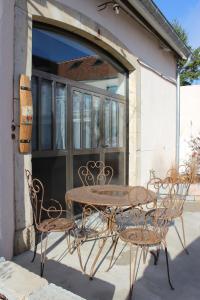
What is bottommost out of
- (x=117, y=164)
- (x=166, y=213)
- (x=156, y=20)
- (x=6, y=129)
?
(x=166, y=213)

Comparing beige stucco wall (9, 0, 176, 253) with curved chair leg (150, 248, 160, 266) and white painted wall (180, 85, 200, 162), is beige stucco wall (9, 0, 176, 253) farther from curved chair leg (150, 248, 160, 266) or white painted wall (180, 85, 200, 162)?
curved chair leg (150, 248, 160, 266)

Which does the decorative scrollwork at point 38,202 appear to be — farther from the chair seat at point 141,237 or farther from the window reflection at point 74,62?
the window reflection at point 74,62

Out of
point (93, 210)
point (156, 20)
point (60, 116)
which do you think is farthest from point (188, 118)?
point (60, 116)

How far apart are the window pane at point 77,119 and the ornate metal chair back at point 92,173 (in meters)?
0.41

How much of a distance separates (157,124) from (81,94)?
3.03 m

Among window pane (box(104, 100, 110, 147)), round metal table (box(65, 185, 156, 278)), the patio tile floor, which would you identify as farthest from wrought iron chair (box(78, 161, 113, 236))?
round metal table (box(65, 185, 156, 278))

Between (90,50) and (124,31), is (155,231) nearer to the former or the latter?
(90,50)

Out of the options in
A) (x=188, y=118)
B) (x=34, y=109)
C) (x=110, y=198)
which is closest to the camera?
(x=110, y=198)

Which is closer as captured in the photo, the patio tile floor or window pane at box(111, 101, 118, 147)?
the patio tile floor

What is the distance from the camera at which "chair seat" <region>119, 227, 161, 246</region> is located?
2721 mm

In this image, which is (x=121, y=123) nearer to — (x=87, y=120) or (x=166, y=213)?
(x=87, y=120)

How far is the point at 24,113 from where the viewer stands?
3.40 meters

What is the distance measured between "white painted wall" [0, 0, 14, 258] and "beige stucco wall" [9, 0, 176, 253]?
81mm

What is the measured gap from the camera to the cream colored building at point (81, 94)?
3340 millimetres
